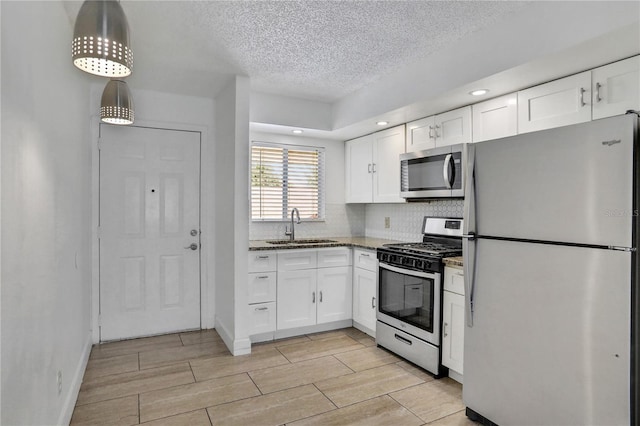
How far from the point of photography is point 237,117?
337cm

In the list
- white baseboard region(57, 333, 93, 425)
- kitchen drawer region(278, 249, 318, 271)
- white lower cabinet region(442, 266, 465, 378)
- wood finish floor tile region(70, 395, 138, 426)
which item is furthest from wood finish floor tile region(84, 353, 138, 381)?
white lower cabinet region(442, 266, 465, 378)

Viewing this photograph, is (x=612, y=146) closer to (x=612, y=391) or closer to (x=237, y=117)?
(x=612, y=391)

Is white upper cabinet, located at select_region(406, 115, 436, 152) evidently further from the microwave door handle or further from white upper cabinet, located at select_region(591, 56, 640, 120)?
white upper cabinet, located at select_region(591, 56, 640, 120)

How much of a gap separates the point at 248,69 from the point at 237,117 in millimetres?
421

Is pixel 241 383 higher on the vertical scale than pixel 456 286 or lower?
lower

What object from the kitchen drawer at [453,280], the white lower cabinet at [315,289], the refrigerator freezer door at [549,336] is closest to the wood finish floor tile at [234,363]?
Result: the white lower cabinet at [315,289]

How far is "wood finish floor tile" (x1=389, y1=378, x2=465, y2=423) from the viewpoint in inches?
95.8

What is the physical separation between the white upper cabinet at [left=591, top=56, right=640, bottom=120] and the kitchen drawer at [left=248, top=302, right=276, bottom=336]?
9.73 ft

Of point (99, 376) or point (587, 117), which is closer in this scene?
point (587, 117)

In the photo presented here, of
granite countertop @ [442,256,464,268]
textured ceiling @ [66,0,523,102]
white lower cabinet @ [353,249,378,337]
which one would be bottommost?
white lower cabinet @ [353,249,378,337]

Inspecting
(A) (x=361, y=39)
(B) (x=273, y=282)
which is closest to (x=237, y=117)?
(A) (x=361, y=39)

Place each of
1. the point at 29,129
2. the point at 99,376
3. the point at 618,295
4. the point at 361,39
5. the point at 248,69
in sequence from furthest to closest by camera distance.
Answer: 1. the point at 248,69
2. the point at 99,376
3. the point at 361,39
4. the point at 618,295
5. the point at 29,129

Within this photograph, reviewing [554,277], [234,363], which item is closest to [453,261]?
[554,277]

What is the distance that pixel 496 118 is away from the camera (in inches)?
110
